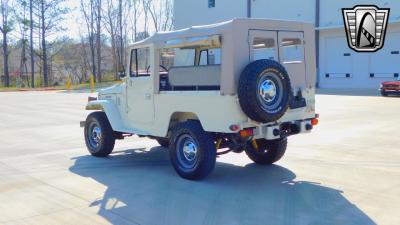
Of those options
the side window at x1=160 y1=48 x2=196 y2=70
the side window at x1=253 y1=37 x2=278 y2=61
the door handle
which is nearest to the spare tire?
the side window at x1=253 y1=37 x2=278 y2=61

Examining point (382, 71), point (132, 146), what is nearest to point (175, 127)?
point (132, 146)

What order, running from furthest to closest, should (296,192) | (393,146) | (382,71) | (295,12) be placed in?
(295,12) → (382,71) → (393,146) → (296,192)

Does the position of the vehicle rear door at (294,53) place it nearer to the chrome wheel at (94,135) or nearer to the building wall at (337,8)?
the chrome wheel at (94,135)

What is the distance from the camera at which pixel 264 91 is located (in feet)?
20.4

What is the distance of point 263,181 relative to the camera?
673 cm

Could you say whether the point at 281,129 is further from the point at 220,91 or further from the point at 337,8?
the point at 337,8

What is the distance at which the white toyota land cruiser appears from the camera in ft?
20.1

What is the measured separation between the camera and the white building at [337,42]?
32.8 metres

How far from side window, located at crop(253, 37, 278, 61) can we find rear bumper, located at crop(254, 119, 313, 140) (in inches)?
40.7

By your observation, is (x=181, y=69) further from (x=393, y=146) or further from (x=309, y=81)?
(x=393, y=146)

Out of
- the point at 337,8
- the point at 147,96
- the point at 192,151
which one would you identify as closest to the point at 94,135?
the point at 147,96

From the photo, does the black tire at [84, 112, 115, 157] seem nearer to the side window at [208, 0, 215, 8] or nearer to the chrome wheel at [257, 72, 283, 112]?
the chrome wheel at [257, 72, 283, 112]

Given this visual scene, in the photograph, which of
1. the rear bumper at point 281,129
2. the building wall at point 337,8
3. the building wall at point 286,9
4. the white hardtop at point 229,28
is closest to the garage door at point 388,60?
the building wall at point 337,8

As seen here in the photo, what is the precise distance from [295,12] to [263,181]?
3359 centimetres
